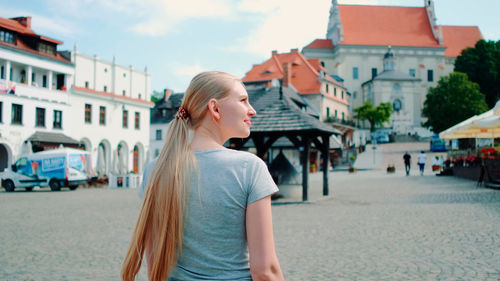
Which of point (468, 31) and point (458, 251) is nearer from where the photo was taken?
point (458, 251)

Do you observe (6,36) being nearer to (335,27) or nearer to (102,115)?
(102,115)

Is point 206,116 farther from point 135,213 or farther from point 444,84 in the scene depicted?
point 444,84

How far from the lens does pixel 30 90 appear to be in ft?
119

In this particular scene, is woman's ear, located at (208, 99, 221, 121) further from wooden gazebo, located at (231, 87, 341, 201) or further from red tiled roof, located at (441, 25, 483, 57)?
red tiled roof, located at (441, 25, 483, 57)

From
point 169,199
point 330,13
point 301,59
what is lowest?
point 169,199

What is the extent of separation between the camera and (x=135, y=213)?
13.8 metres

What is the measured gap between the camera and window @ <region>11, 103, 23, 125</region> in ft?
115

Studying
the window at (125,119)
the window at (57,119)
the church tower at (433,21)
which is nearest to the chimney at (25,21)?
the window at (57,119)

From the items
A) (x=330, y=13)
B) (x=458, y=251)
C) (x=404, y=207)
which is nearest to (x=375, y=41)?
(x=330, y=13)

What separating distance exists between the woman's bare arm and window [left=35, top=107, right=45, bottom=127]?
38691mm

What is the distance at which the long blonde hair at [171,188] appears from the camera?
6.29 feet

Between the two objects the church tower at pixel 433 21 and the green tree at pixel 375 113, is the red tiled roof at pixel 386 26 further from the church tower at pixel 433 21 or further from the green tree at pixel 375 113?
the green tree at pixel 375 113

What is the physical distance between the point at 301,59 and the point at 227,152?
78.8 m

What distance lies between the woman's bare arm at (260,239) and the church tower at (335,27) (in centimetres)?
10151
